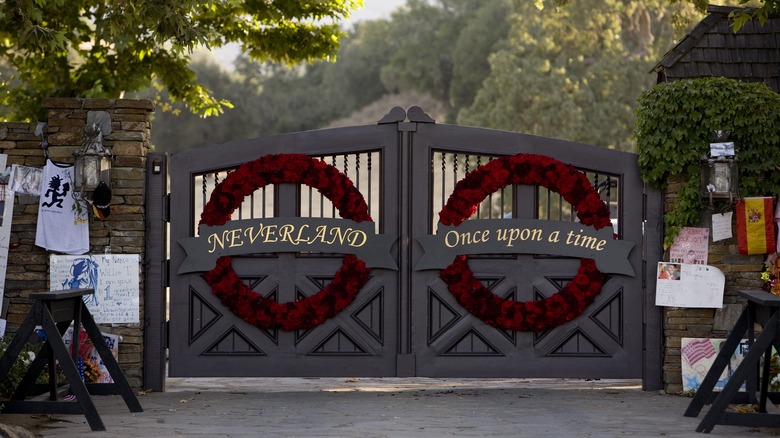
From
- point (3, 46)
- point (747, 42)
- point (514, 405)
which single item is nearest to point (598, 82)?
point (3, 46)

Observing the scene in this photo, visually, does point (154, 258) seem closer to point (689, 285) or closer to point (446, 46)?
point (689, 285)

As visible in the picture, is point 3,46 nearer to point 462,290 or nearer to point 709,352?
point 462,290

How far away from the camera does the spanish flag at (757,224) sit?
9.52 metres

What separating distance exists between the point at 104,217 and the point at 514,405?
3.86m

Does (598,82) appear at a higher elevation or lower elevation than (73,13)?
higher

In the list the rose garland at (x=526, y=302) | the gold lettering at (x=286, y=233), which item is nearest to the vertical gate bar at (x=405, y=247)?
the rose garland at (x=526, y=302)

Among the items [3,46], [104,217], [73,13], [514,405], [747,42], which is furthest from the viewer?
[3,46]

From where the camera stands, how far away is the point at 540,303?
9719 millimetres

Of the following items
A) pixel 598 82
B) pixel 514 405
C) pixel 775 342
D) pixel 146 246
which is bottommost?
pixel 514 405

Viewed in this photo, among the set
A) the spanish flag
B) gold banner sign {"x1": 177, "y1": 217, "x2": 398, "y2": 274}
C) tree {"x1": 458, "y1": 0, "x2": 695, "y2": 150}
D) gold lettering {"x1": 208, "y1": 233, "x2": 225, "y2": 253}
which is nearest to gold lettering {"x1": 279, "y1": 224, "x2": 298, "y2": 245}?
gold banner sign {"x1": 177, "y1": 217, "x2": 398, "y2": 274}

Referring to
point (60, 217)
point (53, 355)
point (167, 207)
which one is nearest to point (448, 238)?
point (167, 207)

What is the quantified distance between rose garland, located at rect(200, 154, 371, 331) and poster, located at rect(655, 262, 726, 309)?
258 cm

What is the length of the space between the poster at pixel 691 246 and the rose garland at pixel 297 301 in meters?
2.70

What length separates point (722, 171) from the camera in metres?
9.47
